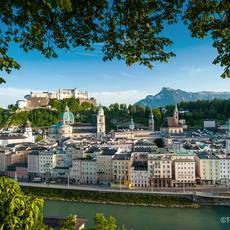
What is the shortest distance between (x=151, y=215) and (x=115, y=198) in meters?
3.43

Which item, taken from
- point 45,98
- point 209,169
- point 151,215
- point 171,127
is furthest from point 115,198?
point 45,98

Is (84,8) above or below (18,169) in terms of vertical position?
above

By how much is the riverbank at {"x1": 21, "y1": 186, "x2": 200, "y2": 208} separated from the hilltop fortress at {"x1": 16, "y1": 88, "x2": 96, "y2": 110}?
1599 inches

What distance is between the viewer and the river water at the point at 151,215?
12829mm

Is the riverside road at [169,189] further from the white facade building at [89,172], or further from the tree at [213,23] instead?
the tree at [213,23]

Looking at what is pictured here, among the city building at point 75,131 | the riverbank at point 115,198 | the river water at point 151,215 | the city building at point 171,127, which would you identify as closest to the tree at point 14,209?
the river water at point 151,215

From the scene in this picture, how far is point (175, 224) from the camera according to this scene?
13.0 metres

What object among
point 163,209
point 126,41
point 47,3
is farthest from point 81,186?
point 47,3

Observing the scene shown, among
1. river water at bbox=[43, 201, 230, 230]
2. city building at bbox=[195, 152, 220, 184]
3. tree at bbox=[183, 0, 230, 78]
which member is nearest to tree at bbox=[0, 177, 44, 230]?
tree at bbox=[183, 0, 230, 78]

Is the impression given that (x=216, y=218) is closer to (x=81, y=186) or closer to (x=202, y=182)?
(x=202, y=182)

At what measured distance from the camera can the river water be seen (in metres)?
12.8

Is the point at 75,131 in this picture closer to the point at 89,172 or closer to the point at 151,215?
the point at 89,172

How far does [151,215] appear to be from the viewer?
47.6 feet

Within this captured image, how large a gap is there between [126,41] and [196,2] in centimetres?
110
